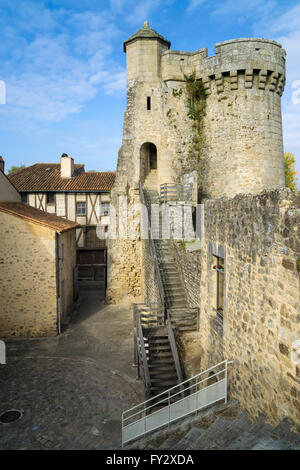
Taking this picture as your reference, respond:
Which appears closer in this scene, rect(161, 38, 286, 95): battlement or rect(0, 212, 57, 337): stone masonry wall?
rect(0, 212, 57, 337): stone masonry wall

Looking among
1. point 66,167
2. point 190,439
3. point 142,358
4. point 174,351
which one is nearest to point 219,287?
point 190,439

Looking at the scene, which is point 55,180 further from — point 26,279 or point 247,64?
point 247,64

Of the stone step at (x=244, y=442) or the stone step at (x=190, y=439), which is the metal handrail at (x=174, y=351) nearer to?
the stone step at (x=190, y=439)

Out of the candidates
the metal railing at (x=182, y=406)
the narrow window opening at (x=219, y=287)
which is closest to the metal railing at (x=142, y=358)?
the metal railing at (x=182, y=406)

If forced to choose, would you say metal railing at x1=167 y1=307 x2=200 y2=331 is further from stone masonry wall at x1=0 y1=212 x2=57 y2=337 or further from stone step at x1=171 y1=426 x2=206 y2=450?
stone masonry wall at x1=0 y1=212 x2=57 y2=337

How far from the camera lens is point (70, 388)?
9.07m

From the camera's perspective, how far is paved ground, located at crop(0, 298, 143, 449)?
7.07 m

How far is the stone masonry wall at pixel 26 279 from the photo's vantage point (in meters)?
12.8

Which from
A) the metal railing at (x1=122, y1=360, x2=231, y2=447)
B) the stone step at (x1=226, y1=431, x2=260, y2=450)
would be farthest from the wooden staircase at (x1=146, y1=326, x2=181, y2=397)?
the stone step at (x1=226, y1=431, x2=260, y2=450)

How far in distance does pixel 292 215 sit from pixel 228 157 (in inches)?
519

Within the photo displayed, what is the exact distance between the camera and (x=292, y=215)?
3.63m

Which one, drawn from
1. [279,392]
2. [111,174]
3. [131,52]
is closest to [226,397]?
[279,392]

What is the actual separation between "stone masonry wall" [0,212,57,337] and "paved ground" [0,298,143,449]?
699 mm

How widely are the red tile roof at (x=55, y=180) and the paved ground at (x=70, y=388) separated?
1253 cm
